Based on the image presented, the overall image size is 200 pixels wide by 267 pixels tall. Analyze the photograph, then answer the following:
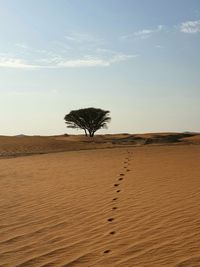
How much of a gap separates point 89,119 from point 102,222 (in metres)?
59.5

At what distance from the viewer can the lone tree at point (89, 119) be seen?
66500 millimetres

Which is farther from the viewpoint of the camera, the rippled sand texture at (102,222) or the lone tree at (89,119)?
the lone tree at (89,119)

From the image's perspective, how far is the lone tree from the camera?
66500 mm

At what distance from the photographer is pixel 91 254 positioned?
18.4 feet

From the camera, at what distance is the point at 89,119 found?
66.6m

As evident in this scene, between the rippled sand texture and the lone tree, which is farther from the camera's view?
the lone tree

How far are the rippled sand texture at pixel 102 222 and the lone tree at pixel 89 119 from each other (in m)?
53.9

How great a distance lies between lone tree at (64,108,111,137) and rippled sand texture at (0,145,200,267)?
2123 inches

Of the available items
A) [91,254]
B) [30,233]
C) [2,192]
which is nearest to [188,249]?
[91,254]

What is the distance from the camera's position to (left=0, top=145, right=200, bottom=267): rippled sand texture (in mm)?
5488

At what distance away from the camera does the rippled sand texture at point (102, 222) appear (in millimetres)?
5488

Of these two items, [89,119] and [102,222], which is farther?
A: [89,119]

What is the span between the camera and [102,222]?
729cm

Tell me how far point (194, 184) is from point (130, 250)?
217 inches
